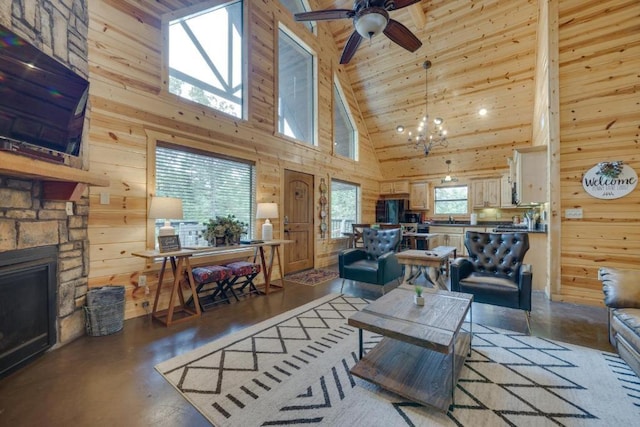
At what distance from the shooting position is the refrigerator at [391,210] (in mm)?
7832

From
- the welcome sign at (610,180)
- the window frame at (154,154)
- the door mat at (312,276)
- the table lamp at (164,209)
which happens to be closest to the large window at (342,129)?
the door mat at (312,276)

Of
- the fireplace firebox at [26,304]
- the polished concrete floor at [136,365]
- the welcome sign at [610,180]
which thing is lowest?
the polished concrete floor at [136,365]

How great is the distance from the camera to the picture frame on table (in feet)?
9.68

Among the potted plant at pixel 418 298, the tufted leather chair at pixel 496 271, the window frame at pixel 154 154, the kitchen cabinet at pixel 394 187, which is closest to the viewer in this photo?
the potted plant at pixel 418 298

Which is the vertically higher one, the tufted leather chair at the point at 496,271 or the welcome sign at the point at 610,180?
the welcome sign at the point at 610,180

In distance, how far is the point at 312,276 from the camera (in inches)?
Result: 198

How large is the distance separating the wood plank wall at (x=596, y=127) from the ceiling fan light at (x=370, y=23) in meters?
2.89

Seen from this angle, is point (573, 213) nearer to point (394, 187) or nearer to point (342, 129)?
point (394, 187)

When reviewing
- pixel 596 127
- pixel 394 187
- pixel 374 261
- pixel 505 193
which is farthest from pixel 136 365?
pixel 505 193

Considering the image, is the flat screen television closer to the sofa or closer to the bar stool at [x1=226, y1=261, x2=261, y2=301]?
the bar stool at [x1=226, y1=261, x2=261, y2=301]

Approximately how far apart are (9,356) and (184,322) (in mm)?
1260

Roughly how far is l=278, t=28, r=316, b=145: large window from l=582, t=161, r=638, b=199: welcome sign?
14.7 ft

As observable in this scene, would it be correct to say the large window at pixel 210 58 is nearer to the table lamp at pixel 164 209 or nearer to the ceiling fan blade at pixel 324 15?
the table lamp at pixel 164 209

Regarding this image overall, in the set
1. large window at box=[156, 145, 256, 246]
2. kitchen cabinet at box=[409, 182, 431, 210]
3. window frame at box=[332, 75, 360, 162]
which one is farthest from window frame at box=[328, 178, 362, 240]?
large window at box=[156, 145, 256, 246]
